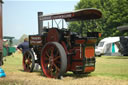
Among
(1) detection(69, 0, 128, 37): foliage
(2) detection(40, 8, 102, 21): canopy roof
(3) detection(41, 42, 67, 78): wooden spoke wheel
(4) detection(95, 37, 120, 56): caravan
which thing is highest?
(1) detection(69, 0, 128, 37): foliage

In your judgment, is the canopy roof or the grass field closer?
the grass field

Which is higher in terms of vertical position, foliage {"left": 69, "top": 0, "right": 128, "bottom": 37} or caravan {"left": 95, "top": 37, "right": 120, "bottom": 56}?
foliage {"left": 69, "top": 0, "right": 128, "bottom": 37}

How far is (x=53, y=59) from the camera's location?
30.9 ft

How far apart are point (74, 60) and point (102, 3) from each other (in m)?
38.9

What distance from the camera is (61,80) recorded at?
862cm

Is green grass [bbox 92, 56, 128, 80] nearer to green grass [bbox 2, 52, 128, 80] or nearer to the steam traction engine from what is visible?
green grass [bbox 2, 52, 128, 80]

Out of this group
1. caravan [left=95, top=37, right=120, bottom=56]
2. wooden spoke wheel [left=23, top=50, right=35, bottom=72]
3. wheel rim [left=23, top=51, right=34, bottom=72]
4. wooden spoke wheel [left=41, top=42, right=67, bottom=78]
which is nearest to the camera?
wooden spoke wheel [left=41, top=42, right=67, bottom=78]

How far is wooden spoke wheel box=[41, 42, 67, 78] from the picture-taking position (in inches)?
348

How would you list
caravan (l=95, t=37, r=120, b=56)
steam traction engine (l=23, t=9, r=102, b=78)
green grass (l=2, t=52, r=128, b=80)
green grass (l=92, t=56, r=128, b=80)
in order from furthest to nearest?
caravan (l=95, t=37, r=120, b=56)
green grass (l=2, t=52, r=128, b=80)
green grass (l=92, t=56, r=128, b=80)
steam traction engine (l=23, t=9, r=102, b=78)

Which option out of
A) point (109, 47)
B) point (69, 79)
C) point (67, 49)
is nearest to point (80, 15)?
point (67, 49)

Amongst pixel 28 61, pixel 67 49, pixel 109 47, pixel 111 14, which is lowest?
pixel 109 47

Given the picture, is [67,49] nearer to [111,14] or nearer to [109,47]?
[109,47]

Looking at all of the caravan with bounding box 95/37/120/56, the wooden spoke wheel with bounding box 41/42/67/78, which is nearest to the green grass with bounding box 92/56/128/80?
the wooden spoke wheel with bounding box 41/42/67/78

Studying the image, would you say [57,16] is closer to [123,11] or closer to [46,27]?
[46,27]
